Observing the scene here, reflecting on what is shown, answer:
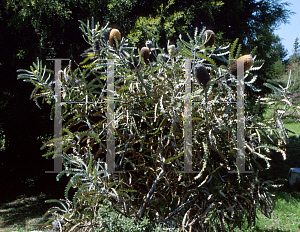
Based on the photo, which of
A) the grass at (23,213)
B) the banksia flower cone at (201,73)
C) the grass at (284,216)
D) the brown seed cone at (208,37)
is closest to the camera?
the banksia flower cone at (201,73)

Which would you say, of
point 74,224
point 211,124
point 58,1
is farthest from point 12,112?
point 211,124

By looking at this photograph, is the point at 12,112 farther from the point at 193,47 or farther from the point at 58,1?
the point at 193,47

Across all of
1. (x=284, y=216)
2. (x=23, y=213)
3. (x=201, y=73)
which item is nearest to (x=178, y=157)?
(x=201, y=73)

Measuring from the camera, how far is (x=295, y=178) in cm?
551

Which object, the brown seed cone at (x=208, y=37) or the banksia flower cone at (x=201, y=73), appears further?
the brown seed cone at (x=208, y=37)

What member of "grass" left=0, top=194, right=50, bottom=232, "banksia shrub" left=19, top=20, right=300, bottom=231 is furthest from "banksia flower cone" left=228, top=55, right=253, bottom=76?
"grass" left=0, top=194, right=50, bottom=232

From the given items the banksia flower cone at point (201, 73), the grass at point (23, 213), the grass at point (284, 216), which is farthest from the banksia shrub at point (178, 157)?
the grass at point (23, 213)

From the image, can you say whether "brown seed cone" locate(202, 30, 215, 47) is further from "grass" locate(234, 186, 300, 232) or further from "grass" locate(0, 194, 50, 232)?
"grass" locate(0, 194, 50, 232)

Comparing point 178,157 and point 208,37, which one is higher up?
point 208,37

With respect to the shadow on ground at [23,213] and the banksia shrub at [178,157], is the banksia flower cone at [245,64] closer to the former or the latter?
the banksia shrub at [178,157]

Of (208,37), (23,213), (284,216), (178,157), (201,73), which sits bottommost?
(23,213)

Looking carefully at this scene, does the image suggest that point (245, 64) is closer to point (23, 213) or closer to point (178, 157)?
point (178, 157)

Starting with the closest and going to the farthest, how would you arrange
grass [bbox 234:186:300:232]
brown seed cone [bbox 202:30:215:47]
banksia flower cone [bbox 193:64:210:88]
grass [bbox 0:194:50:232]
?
banksia flower cone [bbox 193:64:210:88] < brown seed cone [bbox 202:30:215:47] < grass [bbox 234:186:300:232] < grass [bbox 0:194:50:232]

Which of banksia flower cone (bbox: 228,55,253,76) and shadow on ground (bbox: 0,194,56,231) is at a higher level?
banksia flower cone (bbox: 228,55,253,76)
